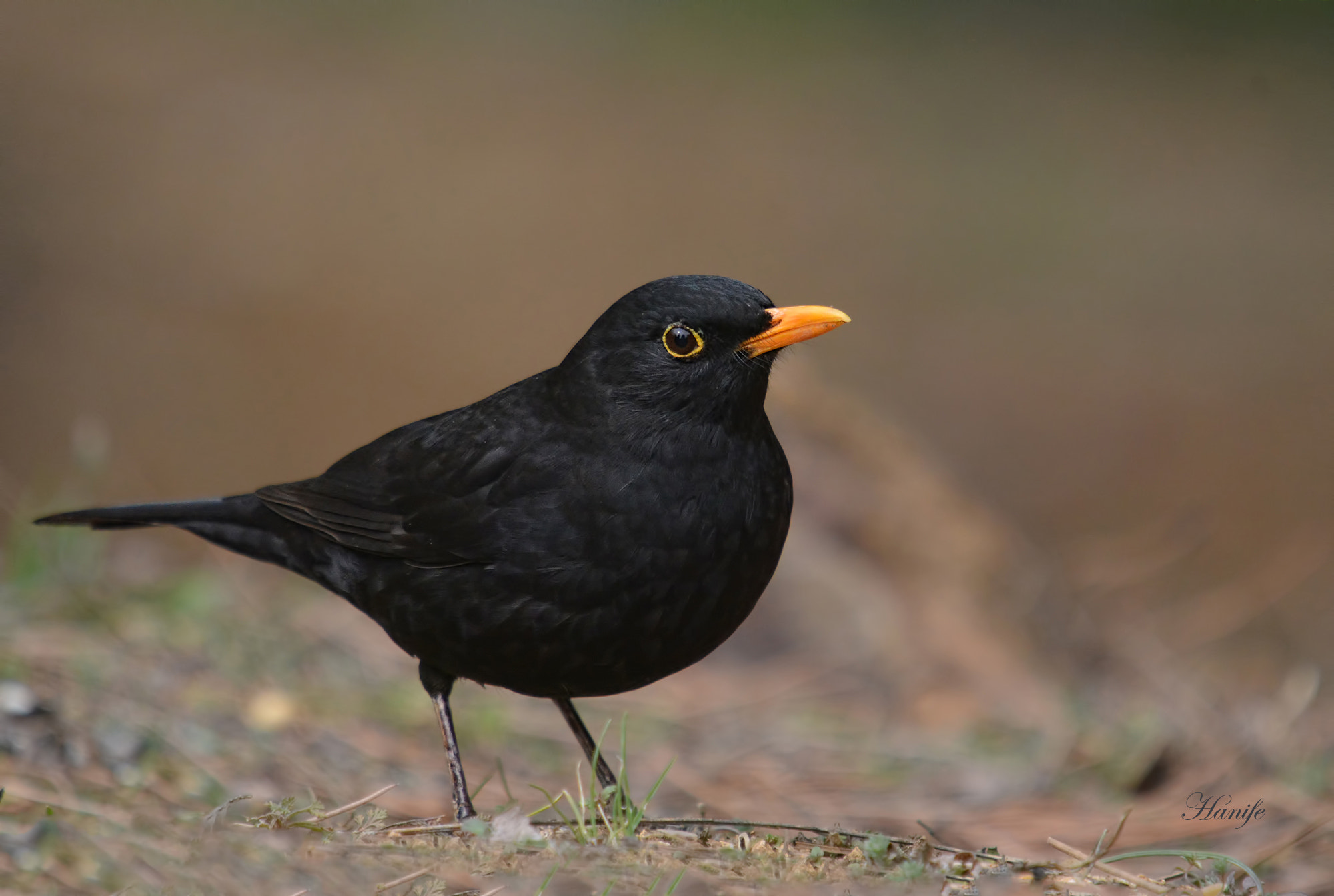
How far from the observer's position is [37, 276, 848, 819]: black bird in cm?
332

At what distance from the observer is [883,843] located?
3158 millimetres

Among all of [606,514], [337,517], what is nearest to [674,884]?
[606,514]

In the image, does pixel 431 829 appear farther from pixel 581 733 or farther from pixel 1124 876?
pixel 1124 876

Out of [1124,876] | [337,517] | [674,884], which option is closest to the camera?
[674,884]

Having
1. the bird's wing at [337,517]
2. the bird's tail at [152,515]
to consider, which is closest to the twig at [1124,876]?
the bird's wing at [337,517]

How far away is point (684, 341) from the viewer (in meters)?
3.49

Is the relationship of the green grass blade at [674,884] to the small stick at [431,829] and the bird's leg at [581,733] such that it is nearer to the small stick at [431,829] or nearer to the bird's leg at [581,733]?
the small stick at [431,829]

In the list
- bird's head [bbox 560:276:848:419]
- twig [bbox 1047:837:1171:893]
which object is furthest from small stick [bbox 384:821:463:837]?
twig [bbox 1047:837:1171:893]

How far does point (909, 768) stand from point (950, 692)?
0.98 metres

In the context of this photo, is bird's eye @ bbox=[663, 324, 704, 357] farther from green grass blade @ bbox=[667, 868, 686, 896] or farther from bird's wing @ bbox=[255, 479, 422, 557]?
green grass blade @ bbox=[667, 868, 686, 896]

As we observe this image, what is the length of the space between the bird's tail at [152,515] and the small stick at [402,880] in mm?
1911

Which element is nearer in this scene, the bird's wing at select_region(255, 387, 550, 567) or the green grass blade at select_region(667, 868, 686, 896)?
the green grass blade at select_region(667, 868, 686, 896)

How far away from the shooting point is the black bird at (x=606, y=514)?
10.9 ft

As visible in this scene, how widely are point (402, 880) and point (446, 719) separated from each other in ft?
3.65
